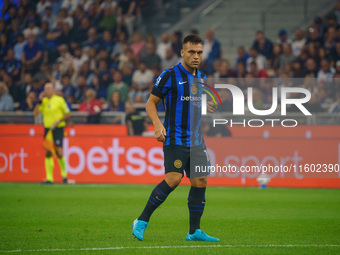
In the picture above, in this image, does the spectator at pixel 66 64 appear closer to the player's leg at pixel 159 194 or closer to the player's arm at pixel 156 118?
the player's arm at pixel 156 118

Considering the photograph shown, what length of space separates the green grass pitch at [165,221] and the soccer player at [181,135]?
1.11 ft

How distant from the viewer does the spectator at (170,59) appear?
62.4 feet

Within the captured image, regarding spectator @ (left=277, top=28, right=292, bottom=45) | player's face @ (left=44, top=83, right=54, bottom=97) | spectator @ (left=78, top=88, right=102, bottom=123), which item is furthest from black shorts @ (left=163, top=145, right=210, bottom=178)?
spectator @ (left=277, top=28, right=292, bottom=45)

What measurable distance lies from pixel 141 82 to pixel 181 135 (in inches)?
474

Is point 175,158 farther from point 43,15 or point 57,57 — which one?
point 43,15

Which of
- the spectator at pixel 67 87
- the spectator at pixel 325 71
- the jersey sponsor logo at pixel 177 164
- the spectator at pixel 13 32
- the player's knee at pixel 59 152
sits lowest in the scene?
the player's knee at pixel 59 152

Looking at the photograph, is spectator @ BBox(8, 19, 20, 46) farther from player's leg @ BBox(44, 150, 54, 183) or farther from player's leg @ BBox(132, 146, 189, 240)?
player's leg @ BBox(132, 146, 189, 240)

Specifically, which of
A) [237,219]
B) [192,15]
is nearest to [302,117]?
[237,219]

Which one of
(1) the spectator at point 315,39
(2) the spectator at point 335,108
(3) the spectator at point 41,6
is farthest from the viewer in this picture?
(3) the spectator at point 41,6

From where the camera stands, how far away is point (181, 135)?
7125 millimetres

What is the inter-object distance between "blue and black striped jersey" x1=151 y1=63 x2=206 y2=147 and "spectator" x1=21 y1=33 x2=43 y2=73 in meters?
15.2

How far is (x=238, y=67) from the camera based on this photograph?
58.6ft

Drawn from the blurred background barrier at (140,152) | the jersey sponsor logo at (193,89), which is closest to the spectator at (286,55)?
the blurred background barrier at (140,152)

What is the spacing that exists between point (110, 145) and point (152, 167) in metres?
1.22
